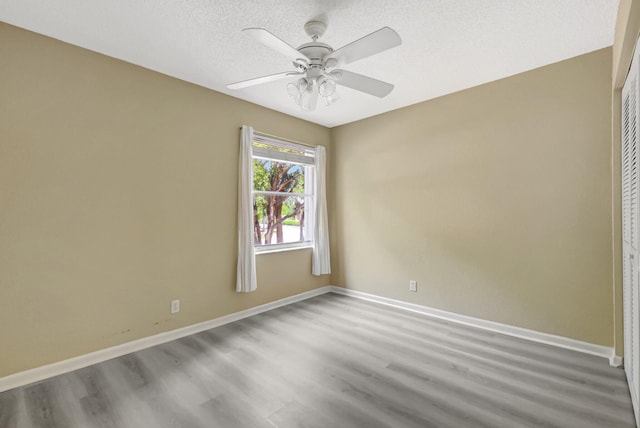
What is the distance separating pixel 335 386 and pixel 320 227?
8.15 feet

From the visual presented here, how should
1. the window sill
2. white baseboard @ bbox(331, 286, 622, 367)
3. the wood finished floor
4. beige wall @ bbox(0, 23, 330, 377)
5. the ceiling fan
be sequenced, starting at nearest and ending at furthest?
the ceiling fan → the wood finished floor → beige wall @ bbox(0, 23, 330, 377) → white baseboard @ bbox(331, 286, 622, 367) → the window sill

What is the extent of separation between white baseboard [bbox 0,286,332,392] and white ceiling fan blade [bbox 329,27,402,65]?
9.37 ft

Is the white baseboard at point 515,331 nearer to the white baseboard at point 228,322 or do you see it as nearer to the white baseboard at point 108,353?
the white baseboard at point 228,322

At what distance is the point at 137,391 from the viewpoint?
2.07 meters

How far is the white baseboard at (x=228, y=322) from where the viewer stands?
7.25 ft

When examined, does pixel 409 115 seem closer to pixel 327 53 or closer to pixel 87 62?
pixel 327 53

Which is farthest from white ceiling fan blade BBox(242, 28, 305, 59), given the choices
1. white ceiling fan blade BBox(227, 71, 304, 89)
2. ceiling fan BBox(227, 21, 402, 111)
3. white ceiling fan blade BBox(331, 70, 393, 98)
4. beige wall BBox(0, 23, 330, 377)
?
beige wall BBox(0, 23, 330, 377)

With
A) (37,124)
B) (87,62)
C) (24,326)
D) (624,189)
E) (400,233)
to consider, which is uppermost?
(87,62)

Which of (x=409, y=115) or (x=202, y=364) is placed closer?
(x=202, y=364)

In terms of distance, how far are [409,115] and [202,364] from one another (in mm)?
3497

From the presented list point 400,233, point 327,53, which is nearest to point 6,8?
point 327,53

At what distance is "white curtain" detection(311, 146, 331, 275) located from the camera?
436 cm

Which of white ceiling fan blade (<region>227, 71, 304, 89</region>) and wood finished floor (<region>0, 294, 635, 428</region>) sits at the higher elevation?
white ceiling fan blade (<region>227, 71, 304, 89</region>)

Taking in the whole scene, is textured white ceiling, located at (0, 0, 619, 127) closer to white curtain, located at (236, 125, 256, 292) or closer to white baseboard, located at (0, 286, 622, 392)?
white curtain, located at (236, 125, 256, 292)
